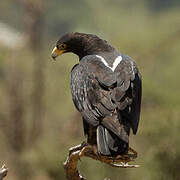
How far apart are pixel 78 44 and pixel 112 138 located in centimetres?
187

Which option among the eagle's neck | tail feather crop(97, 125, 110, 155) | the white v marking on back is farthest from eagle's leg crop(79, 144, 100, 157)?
the eagle's neck

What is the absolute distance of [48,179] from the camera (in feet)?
56.5

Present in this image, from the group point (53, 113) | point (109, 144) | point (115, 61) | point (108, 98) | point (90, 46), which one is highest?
point (90, 46)

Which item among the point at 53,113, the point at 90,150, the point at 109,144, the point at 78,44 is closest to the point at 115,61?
the point at 78,44

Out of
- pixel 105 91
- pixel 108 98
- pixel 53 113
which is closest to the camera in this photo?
pixel 108 98

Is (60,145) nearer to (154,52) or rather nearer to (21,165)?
(21,165)

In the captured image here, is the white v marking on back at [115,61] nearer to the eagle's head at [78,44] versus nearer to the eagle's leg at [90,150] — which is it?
the eagle's head at [78,44]

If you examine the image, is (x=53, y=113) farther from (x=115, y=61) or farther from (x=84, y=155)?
(x=84, y=155)

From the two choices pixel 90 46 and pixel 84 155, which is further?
pixel 90 46

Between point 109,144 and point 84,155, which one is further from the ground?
point 109,144

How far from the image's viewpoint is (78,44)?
805cm

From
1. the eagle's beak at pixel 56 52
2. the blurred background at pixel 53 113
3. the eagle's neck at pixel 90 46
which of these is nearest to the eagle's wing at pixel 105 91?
the eagle's neck at pixel 90 46

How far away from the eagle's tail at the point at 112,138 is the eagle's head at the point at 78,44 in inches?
61.2

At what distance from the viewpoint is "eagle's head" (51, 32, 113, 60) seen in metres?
7.94
